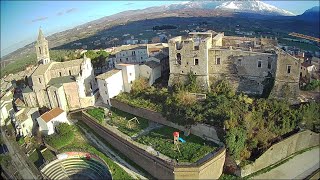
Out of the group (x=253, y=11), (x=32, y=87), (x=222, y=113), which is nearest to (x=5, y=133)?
(x=32, y=87)

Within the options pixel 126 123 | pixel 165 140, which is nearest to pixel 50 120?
pixel 126 123

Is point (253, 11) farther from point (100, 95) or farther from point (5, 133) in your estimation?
point (5, 133)

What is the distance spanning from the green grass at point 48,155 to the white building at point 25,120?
430 centimetres

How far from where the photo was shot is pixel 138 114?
99.9 feet

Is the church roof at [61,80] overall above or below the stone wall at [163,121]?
above

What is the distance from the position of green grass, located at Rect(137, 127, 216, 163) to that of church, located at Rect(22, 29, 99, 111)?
11.2 meters

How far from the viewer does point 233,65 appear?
1159 inches

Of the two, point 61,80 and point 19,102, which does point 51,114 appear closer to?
point 61,80

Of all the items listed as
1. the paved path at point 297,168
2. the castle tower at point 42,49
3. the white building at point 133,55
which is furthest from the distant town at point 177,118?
the white building at point 133,55

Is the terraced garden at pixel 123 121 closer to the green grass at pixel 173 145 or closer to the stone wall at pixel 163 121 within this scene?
the stone wall at pixel 163 121

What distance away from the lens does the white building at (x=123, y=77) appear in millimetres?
32812

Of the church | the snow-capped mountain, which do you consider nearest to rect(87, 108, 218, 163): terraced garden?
the church

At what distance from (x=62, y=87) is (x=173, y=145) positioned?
637 inches

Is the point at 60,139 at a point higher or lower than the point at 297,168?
higher
